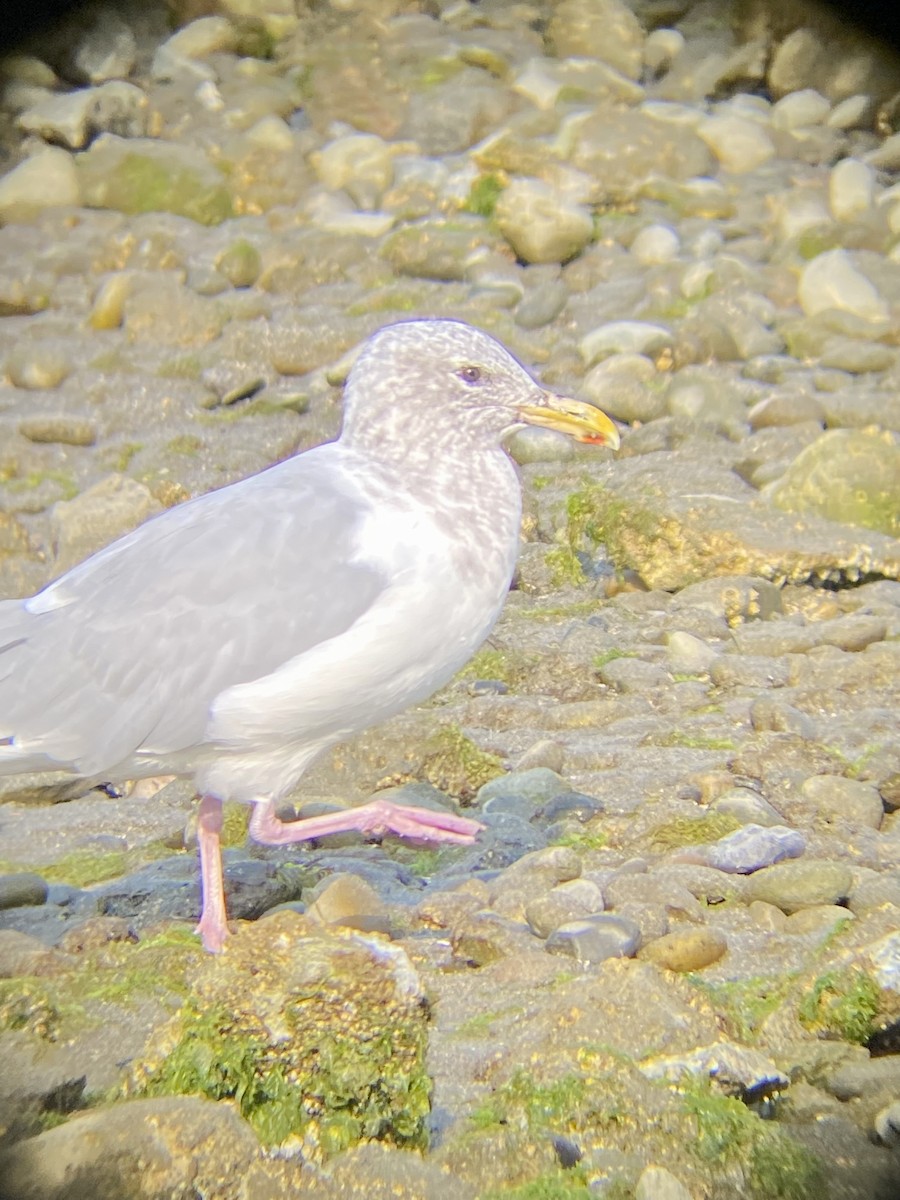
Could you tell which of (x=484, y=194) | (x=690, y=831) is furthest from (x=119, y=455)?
(x=690, y=831)

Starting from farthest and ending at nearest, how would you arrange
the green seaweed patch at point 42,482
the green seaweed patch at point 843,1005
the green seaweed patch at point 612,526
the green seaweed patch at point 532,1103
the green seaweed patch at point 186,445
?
the green seaweed patch at point 186,445 < the green seaweed patch at point 42,482 < the green seaweed patch at point 612,526 < the green seaweed patch at point 843,1005 < the green seaweed patch at point 532,1103

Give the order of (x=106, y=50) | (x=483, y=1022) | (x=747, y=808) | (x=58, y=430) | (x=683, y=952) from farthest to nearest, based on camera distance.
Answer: (x=106, y=50)
(x=58, y=430)
(x=747, y=808)
(x=683, y=952)
(x=483, y=1022)

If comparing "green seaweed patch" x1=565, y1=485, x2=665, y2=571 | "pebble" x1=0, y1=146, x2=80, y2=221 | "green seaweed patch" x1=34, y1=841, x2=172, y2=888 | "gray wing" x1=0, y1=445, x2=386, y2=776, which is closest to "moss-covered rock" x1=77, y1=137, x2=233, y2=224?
"pebble" x1=0, y1=146, x2=80, y2=221

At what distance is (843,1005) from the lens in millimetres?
3125

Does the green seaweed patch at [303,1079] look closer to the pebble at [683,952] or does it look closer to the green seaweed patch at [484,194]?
the pebble at [683,952]

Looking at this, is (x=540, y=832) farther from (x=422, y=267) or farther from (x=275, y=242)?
(x=275, y=242)

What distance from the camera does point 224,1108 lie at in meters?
2.58

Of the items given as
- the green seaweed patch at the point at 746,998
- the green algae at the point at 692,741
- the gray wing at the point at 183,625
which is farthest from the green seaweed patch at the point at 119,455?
the green seaweed patch at the point at 746,998

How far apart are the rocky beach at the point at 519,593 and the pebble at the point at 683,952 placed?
0.01m

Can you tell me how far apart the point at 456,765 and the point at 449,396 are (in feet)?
4.52

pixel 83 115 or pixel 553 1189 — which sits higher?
pixel 553 1189

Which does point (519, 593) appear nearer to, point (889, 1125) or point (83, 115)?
point (889, 1125)

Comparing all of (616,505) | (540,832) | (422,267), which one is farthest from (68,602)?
(422,267)

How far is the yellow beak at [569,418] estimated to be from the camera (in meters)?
4.26
